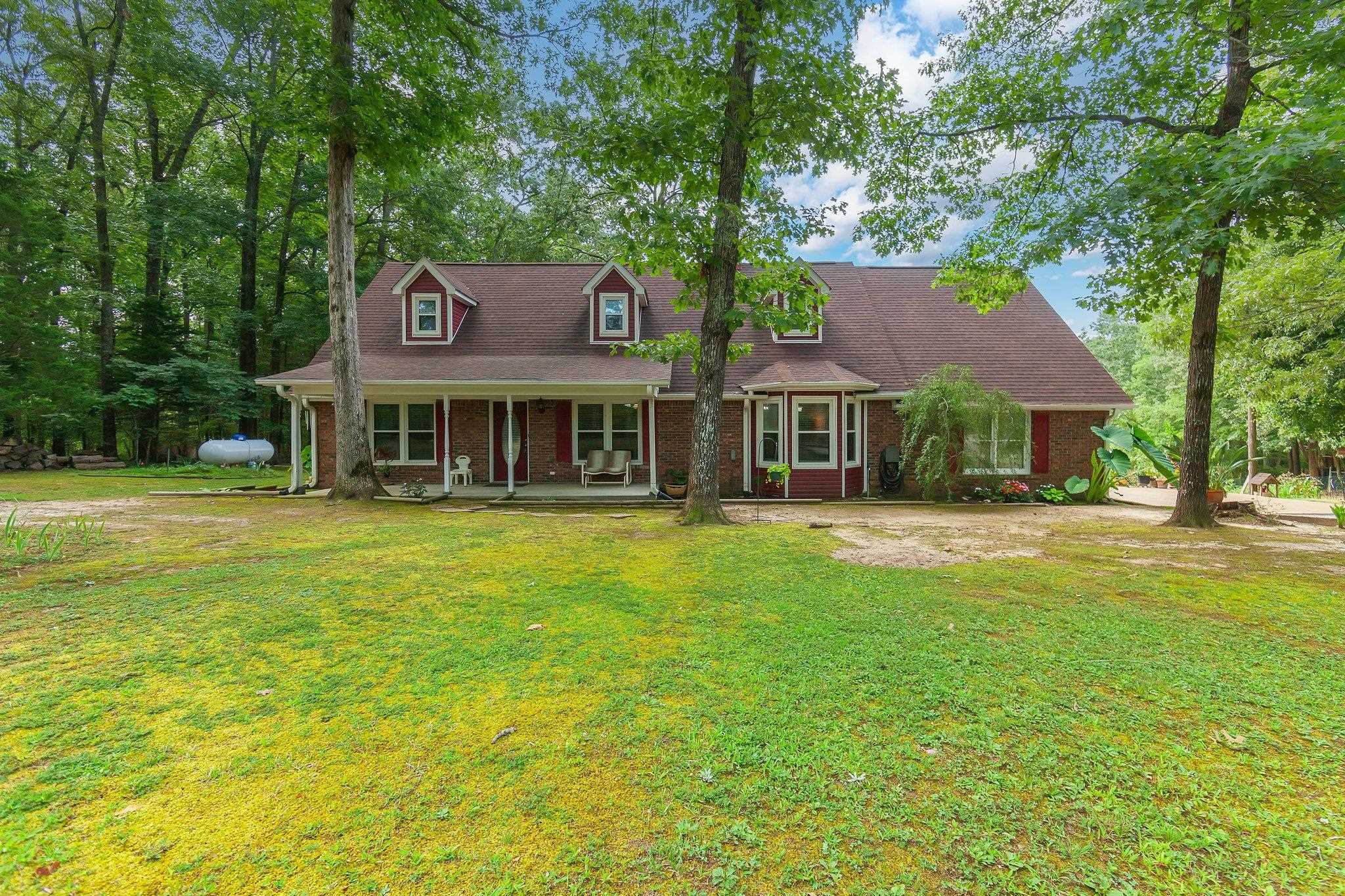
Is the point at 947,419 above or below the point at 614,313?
below

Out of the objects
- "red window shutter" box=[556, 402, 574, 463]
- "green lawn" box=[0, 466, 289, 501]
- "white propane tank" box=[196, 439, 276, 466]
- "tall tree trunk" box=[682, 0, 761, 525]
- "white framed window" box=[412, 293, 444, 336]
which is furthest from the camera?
"white propane tank" box=[196, 439, 276, 466]

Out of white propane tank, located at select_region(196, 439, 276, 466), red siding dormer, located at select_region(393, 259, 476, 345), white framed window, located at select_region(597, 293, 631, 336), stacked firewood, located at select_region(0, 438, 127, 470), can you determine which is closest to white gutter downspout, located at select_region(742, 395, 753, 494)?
white framed window, located at select_region(597, 293, 631, 336)

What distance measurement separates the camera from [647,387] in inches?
491

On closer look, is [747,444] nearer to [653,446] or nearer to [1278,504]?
[653,446]

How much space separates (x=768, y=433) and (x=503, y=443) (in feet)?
23.4

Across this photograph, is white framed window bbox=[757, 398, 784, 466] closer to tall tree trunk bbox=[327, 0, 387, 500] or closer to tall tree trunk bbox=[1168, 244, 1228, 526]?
tall tree trunk bbox=[1168, 244, 1228, 526]

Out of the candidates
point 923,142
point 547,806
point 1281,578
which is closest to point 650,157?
point 923,142

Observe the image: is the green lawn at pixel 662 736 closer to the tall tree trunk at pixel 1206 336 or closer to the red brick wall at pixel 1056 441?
the tall tree trunk at pixel 1206 336

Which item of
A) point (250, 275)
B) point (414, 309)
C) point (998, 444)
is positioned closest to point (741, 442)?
point (998, 444)

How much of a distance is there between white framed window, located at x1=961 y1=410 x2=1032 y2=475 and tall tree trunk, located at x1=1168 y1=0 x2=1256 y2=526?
301 cm

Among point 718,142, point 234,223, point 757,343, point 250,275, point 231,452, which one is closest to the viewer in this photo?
point 718,142

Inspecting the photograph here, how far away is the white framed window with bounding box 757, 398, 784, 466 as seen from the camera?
13.4 metres

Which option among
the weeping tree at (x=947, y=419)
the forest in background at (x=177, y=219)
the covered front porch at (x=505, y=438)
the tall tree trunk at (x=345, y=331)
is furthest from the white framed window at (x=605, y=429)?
the weeping tree at (x=947, y=419)

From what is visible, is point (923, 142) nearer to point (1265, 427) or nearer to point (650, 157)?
point (650, 157)
